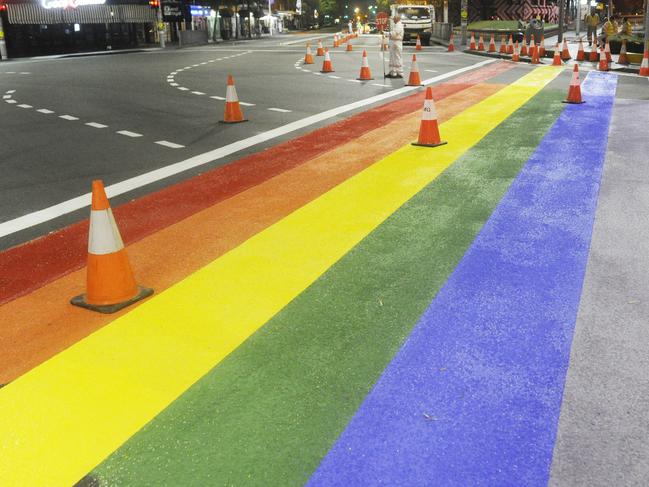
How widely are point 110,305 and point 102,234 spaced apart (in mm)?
470

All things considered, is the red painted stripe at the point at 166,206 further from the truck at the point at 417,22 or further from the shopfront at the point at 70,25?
the shopfront at the point at 70,25

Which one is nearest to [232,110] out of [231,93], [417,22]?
[231,93]

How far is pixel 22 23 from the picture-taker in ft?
121

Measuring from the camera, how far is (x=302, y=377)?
3.52 metres

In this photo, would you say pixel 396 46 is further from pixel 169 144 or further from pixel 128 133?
pixel 169 144

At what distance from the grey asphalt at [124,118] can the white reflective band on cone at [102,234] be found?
6.46 feet

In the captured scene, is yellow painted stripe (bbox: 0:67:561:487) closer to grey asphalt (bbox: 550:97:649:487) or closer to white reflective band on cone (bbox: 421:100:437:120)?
grey asphalt (bbox: 550:97:649:487)

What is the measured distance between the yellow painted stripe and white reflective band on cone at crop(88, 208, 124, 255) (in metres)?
0.45

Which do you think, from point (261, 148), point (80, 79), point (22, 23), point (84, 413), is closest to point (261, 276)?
point (84, 413)

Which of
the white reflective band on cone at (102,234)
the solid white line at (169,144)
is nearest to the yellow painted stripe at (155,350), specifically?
the white reflective band on cone at (102,234)

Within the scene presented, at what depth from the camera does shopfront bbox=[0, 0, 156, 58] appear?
37.1 meters

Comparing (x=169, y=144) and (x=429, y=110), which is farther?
(x=169, y=144)

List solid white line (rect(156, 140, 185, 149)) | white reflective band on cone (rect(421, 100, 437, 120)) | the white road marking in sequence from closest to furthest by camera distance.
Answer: white reflective band on cone (rect(421, 100, 437, 120)), solid white line (rect(156, 140, 185, 149)), the white road marking

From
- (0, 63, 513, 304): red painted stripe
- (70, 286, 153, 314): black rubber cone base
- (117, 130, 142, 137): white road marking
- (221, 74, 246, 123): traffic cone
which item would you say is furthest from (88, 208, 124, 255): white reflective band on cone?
(221, 74, 246, 123): traffic cone
